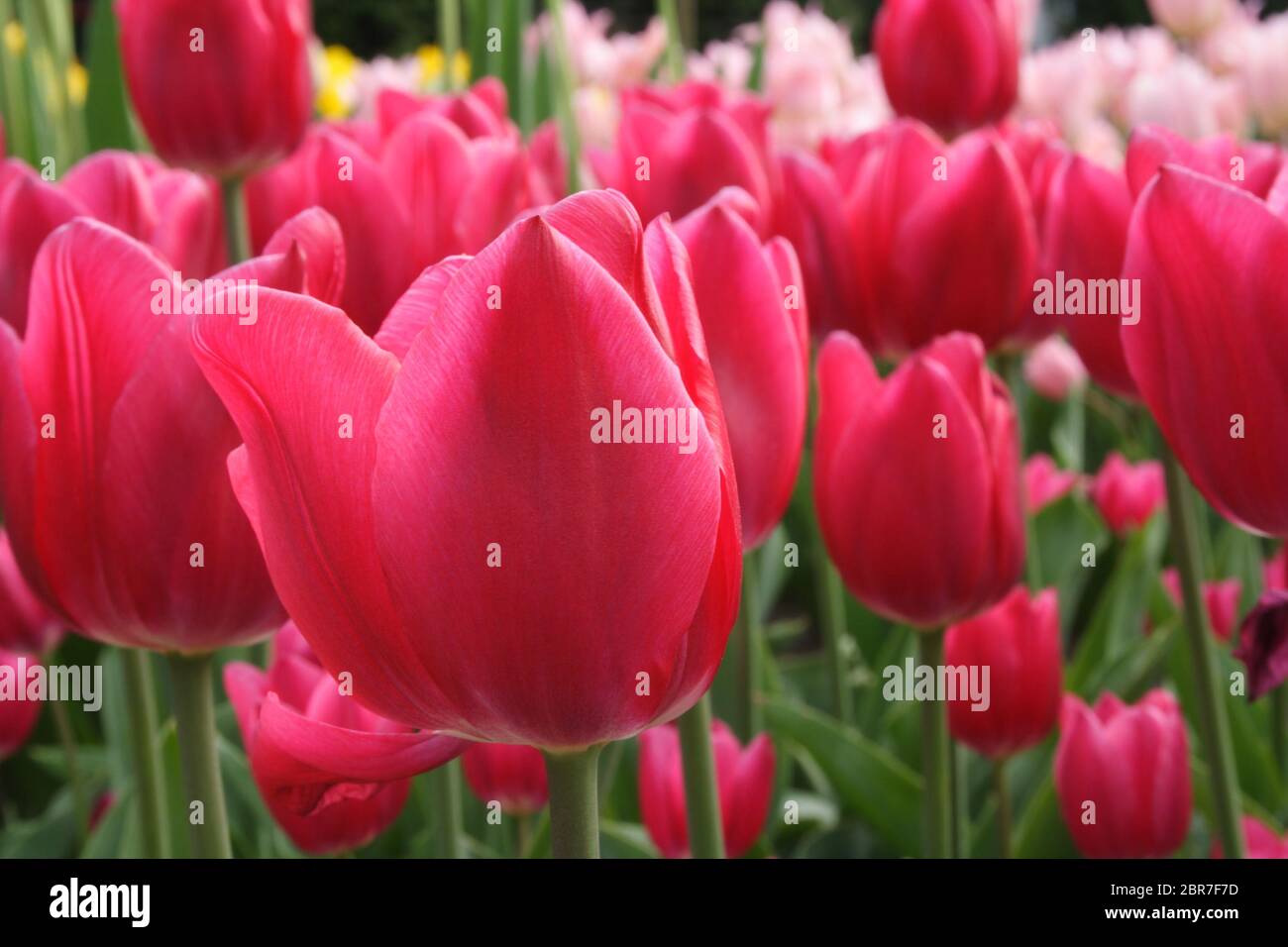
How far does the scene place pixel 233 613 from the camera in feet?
1.83

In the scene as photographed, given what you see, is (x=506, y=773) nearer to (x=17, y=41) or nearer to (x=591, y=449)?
(x=591, y=449)

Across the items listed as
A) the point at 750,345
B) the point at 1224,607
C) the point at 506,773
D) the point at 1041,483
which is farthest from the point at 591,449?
the point at 1041,483

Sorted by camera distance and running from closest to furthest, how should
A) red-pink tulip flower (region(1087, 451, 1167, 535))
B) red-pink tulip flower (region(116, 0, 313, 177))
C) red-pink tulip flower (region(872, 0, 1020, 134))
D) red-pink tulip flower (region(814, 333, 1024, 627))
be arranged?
red-pink tulip flower (region(814, 333, 1024, 627)) < red-pink tulip flower (region(116, 0, 313, 177)) < red-pink tulip flower (region(872, 0, 1020, 134)) < red-pink tulip flower (region(1087, 451, 1167, 535))

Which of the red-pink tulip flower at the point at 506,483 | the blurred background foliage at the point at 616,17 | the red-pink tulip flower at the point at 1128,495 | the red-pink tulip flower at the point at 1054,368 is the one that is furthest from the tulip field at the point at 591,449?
the blurred background foliage at the point at 616,17

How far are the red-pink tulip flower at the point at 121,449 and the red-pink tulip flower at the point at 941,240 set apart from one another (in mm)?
454

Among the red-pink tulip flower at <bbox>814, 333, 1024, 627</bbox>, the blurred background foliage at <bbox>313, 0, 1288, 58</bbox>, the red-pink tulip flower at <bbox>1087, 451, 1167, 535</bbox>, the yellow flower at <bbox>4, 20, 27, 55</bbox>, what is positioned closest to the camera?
the red-pink tulip flower at <bbox>814, 333, 1024, 627</bbox>

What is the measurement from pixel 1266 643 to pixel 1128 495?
1126 mm

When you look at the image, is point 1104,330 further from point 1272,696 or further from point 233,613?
point 1272,696

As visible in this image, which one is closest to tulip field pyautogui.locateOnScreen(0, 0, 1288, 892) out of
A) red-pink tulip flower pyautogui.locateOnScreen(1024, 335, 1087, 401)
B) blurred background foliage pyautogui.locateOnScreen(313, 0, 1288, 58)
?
red-pink tulip flower pyautogui.locateOnScreen(1024, 335, 1087, 401)

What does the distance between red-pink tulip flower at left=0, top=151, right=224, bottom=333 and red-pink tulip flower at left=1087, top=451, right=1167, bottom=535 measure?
1151 mm

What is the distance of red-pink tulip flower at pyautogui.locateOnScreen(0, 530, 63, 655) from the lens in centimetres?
105

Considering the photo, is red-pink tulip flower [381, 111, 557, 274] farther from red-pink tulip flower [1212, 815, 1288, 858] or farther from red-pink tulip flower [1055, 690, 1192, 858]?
red-pink tulip flower [1212, 815, 1288, 858]

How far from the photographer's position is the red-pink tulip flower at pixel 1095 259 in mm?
757

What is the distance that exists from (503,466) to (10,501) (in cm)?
26
